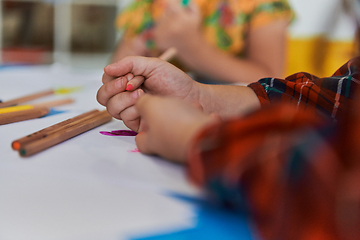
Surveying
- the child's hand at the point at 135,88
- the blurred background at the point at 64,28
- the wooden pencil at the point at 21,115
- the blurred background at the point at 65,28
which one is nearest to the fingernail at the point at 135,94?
the child's hand at the point at 135,88

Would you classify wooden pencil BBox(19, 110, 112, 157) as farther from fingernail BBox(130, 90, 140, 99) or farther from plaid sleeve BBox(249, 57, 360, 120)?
plaid sleeve BBox(249, 57, 360, 120)

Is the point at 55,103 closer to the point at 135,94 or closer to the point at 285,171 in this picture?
the point at 135,94

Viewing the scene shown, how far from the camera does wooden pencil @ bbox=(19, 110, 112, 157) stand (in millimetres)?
200

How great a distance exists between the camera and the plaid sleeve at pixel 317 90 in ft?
0.88

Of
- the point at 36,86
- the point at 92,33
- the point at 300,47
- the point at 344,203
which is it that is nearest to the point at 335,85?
the point at 344,203

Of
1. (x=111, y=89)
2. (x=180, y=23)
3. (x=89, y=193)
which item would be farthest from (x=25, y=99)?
(x=180, y=23)

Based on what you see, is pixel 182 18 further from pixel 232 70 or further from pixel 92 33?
pixel 92 33

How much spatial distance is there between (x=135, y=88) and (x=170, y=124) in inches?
4.5

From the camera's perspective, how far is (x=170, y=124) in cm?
18

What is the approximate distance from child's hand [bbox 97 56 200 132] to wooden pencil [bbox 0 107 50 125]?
71 mm

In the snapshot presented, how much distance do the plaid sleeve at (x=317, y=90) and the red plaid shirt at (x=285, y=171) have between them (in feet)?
0.40

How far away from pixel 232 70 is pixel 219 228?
610 millimetres

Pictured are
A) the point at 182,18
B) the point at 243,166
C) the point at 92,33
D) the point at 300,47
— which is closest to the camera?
the point at 243,166

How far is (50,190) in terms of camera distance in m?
0.17
